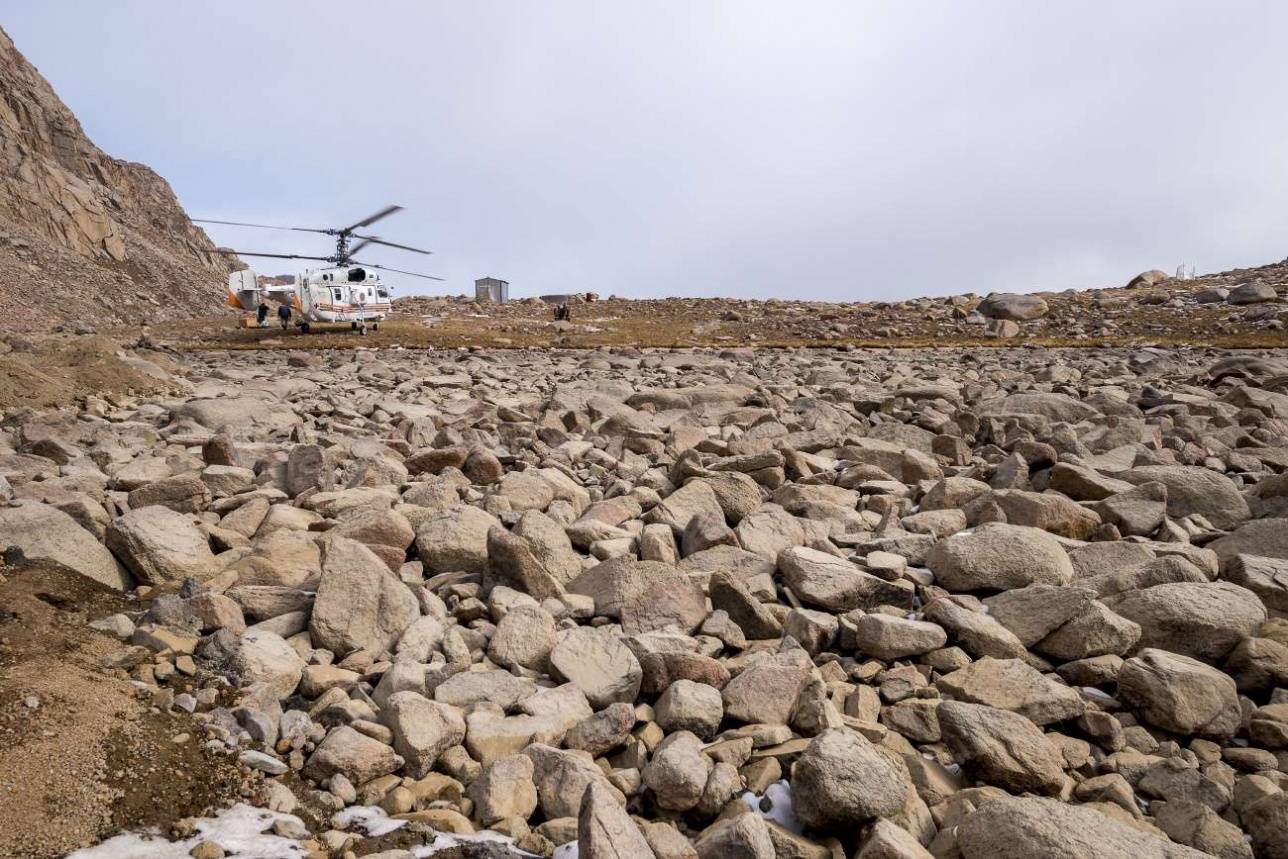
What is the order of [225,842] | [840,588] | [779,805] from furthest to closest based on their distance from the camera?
1. [840,588]
2. [779,805]
3. [225,842]

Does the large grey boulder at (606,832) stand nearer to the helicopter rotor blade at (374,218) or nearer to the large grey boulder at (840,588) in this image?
the large grey boulder at (840,588)

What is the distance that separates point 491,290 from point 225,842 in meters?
56.3

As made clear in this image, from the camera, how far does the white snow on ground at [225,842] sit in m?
2.56

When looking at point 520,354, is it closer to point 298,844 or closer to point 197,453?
point 197,453

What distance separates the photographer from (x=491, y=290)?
57.0 m

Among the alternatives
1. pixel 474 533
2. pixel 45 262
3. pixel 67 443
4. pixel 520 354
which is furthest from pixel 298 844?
pixel 45 262

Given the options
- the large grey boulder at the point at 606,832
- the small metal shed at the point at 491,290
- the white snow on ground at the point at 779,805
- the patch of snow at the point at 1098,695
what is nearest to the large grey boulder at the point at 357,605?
the large grey boulder at the point at 606,832

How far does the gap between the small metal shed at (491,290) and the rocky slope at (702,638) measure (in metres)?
49.5

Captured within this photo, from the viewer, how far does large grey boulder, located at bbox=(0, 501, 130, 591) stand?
439 cm

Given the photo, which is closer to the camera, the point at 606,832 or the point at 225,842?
the point at 606,832

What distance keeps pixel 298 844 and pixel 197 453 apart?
5943 millimetres

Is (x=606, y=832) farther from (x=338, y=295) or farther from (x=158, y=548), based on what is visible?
(x=338, y=295)

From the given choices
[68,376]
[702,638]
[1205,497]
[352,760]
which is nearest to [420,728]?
[352,760]

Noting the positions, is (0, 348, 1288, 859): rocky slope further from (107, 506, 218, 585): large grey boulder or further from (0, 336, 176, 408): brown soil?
(0, 336, 176, 408): brown soil
